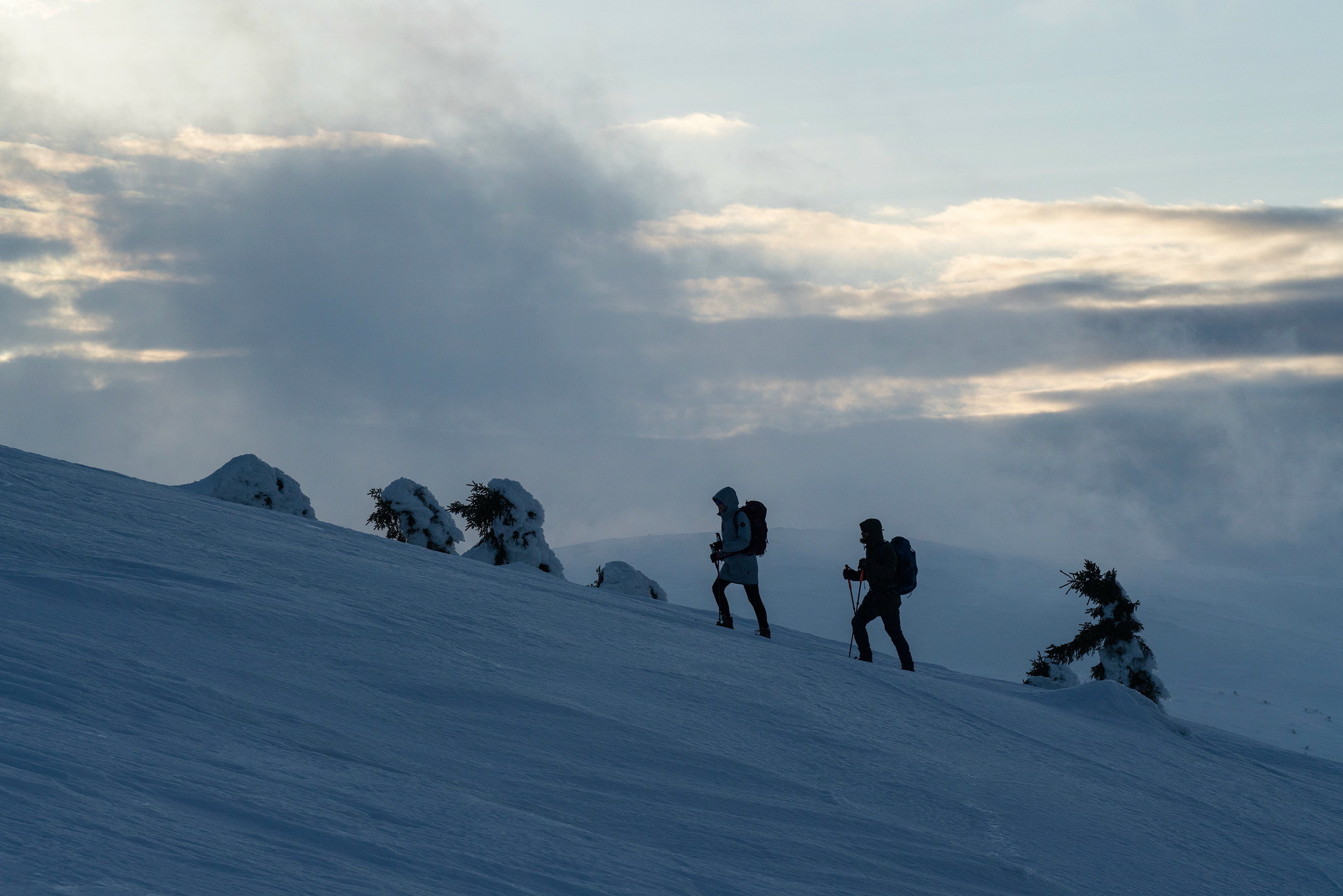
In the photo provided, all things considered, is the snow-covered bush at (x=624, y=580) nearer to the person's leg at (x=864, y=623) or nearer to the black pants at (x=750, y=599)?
the black pants at (x=750, y=599)

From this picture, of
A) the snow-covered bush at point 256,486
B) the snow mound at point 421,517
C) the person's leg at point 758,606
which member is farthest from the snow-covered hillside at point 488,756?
the snow mound at point 421,517

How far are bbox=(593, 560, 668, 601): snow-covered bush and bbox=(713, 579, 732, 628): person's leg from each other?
9188 millimetres

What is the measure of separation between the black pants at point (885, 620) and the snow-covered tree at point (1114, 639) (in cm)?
1898

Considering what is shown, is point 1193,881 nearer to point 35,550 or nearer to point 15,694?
point 15,694

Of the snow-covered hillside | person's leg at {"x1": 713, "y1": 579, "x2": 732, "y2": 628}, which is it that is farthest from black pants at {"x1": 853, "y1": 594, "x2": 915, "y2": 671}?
person's leg at {"x1": 713, "y1": 579, "x2": 732, "y2": 628}

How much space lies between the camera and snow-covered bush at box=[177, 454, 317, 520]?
19.0m

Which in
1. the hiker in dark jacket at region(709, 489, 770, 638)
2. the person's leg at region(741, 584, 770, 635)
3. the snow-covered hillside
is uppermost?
the hiker in dark jacket at region(709, 489, 770, 638)

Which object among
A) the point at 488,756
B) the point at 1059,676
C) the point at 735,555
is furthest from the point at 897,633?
the point at 1059,676

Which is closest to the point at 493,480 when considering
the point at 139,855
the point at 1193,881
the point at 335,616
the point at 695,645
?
the point at 695,645

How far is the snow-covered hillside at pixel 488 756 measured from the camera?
3826mm

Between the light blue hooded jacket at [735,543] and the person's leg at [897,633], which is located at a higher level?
the light blue hooded jacket at [735,543]

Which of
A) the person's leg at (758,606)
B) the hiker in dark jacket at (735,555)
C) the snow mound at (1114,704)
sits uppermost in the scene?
the hiker in dark jacket at (735,555)

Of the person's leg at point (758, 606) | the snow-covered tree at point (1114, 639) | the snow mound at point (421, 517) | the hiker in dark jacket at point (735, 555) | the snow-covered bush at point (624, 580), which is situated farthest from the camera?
the snow-covered tree at point (1114, 639)

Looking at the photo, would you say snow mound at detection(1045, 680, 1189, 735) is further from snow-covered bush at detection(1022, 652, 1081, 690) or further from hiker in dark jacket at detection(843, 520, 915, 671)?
snow-covered bush at detection(1022, 652, 1081, 690)
